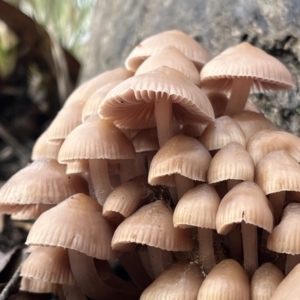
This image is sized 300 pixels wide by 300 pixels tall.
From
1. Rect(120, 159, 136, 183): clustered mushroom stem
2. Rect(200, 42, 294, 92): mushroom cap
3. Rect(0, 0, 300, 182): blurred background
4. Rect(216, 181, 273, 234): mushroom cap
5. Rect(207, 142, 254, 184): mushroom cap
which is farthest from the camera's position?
Rect(0, 0, 300, 182): blurred background

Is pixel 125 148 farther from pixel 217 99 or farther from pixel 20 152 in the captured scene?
pixel 20 152

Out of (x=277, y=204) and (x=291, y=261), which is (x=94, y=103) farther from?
(x=291, y=261)

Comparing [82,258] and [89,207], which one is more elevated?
[89,207]

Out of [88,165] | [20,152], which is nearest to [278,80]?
[88,165]

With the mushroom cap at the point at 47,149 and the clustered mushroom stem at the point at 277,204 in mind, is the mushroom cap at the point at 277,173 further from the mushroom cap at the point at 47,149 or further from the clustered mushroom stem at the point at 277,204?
the mushroom cap at the point at 47,149

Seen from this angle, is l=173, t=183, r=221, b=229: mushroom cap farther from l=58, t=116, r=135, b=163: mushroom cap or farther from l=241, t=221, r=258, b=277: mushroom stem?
l=58, t=116, r=135, b=163: mushroom cap

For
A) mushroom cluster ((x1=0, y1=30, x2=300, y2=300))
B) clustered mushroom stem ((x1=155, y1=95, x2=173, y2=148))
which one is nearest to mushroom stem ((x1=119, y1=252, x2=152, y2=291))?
mushroom cluster ((x1=0, y1=30, x2=300, y2=300))
